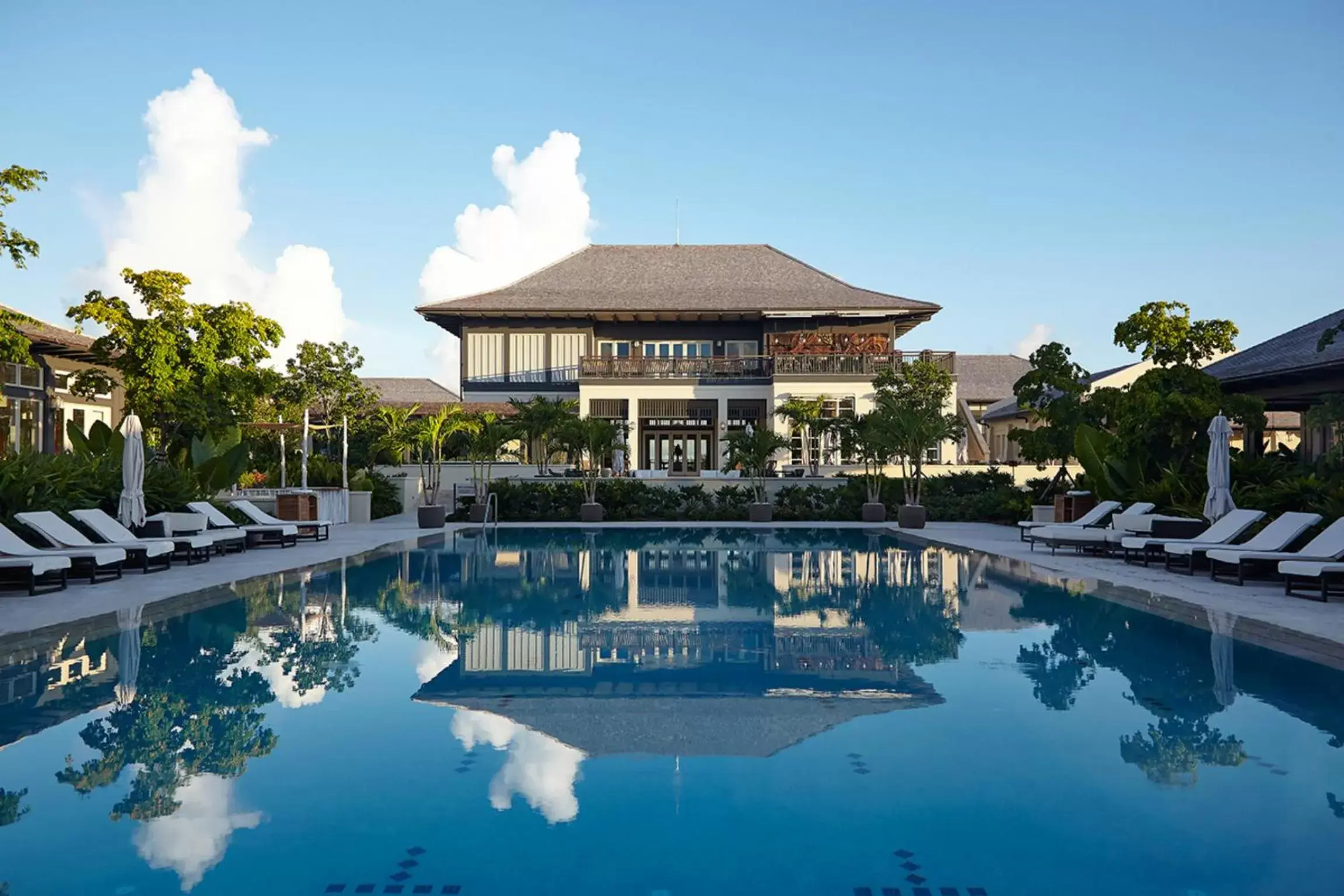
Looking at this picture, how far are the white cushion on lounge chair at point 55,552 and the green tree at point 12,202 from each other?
4239mm

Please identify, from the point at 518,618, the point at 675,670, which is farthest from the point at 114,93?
the point at 675,670

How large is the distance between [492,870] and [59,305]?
2478cm

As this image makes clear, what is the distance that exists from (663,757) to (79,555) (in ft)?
27.9

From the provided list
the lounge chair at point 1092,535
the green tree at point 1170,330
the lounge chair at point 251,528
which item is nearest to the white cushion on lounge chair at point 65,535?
the lounge chair at point 251,528

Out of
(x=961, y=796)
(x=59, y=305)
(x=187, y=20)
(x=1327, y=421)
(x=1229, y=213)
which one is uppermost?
(x=187, y=20)

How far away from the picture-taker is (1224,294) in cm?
2617

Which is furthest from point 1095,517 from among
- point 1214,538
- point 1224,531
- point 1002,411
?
point 1002,411

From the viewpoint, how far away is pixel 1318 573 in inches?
379

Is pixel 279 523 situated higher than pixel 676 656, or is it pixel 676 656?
pixel 279 523

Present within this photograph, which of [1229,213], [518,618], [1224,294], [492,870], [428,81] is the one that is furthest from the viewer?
[1224,294]

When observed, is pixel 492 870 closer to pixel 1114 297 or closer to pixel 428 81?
pixel 428 81

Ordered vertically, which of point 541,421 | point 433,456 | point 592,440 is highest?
point 541,421

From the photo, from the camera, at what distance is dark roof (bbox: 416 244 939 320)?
122 ft

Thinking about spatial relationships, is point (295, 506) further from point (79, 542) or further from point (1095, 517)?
point (1095, 517)
